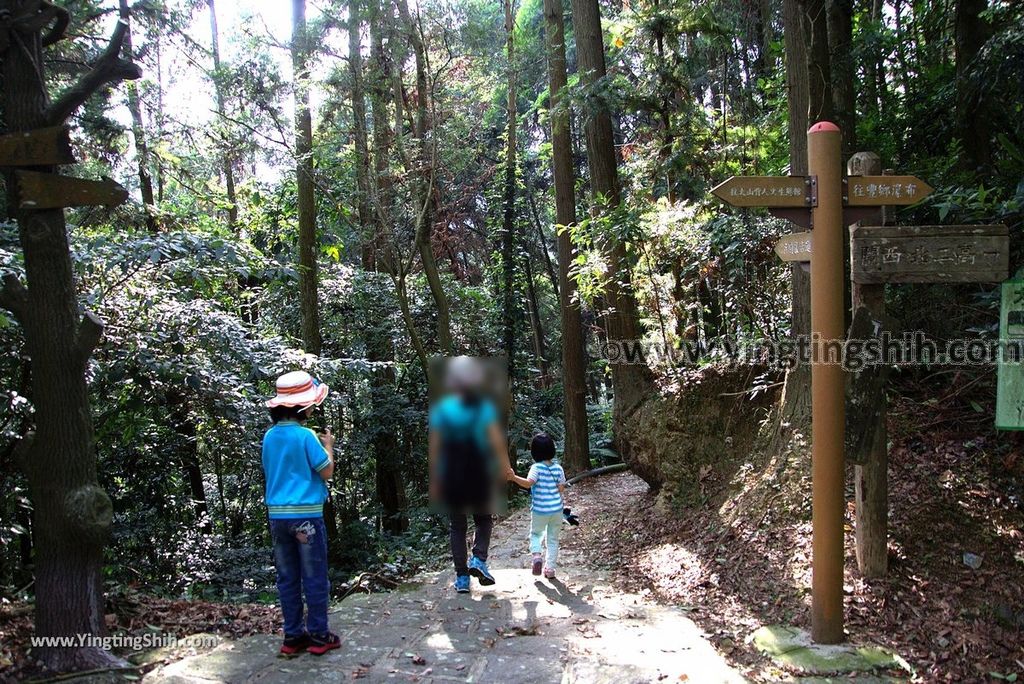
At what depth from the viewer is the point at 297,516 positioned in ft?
13.5

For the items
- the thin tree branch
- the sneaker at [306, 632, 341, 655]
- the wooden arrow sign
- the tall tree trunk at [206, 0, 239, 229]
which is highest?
the tall tree trunk at [206, 0, 239, 229]

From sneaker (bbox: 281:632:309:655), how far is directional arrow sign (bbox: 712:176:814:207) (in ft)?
12.1

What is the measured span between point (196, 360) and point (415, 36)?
812cm

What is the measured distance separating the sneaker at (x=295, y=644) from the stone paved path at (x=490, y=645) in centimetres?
6

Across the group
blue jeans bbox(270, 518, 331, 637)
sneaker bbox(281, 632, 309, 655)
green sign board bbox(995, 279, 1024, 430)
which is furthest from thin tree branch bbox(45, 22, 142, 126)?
green sign board bbox(995, 279, 1024, 430)

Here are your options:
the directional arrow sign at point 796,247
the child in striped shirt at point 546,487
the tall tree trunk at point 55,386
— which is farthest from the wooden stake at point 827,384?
the tall tree trunk at point 55,386

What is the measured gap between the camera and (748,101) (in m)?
13.1

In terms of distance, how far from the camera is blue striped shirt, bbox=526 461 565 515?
5.94 meters

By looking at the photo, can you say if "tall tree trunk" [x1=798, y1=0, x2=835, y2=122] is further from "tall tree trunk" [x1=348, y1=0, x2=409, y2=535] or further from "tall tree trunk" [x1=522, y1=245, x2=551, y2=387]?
"tall tree trunk" [x1=522, y1=245, x2=551, y2=387]

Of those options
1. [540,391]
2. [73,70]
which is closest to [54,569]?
[73,70]

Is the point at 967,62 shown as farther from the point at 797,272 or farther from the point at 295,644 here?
the point at 295,644

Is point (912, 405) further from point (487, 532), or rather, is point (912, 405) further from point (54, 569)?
point (54, 569)

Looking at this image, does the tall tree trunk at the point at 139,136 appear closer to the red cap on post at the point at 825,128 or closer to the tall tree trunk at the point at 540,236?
the red cap on post at the point at 825,128

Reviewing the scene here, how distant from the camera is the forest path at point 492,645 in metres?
3.88
